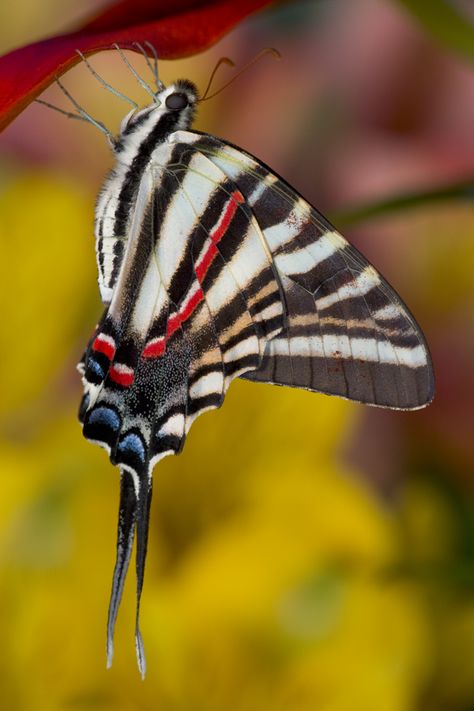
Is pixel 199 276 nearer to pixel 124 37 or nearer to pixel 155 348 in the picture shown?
pixel 155 348

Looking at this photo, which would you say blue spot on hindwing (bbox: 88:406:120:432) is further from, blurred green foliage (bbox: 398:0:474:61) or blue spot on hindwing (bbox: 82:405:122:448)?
→ blurred green foliage (bbox: 398:0:474:61)

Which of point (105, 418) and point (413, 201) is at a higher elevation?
point (413, 201)

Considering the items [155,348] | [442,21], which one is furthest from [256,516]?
[442,21]

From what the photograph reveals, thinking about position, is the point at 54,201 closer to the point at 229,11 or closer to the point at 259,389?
the point at 259,389

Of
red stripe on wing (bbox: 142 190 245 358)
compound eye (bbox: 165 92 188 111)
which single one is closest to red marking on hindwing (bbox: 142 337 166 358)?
red stripe on wing (bbox: 142 190 245 358)

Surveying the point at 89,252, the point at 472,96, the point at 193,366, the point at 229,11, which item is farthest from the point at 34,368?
the point at 472,96

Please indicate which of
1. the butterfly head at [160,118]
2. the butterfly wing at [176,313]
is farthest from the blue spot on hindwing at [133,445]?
the butterfly head at [160,118]
